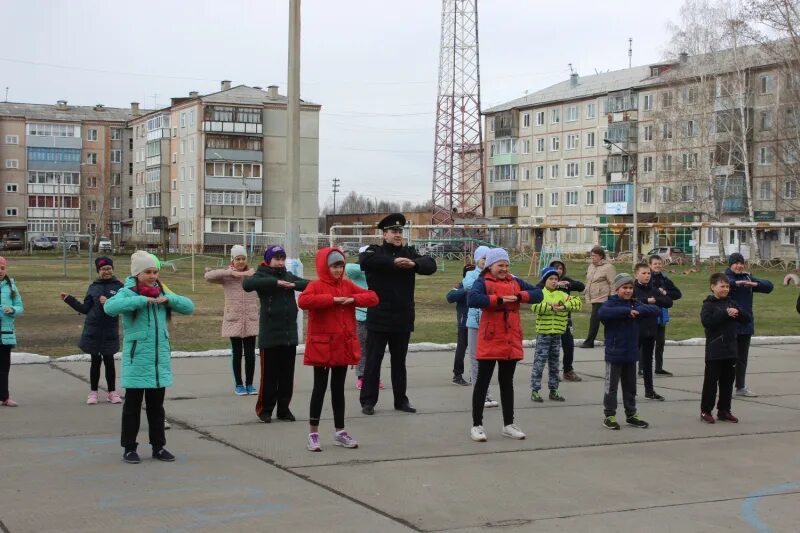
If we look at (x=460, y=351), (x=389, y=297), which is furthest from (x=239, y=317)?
(x=460, y=351)

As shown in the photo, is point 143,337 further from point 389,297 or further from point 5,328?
point 5,328

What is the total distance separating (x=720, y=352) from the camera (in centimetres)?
1078

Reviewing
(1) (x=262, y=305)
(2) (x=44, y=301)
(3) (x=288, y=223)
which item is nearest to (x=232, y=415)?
(1) (x=262, y=305)

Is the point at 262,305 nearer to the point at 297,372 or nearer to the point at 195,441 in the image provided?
the point at 195,441

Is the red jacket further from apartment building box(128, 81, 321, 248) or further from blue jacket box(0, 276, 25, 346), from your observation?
apartment building box(128, 81, 321, 248)

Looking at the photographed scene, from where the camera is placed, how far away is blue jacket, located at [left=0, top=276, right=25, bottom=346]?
Answer: 11281 mm

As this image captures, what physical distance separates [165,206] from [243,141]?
14186mm

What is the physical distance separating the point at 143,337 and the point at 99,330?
317cm

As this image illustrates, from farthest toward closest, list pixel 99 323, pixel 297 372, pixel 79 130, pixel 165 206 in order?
pixel 79 130
pixel 165 206
pixel 297 372
pixel 99 323

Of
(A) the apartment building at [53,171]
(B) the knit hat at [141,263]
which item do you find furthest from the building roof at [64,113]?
(B) the knit hat at [141,263]

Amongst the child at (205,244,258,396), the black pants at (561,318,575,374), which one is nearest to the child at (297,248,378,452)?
the child at (205,244,258,396)

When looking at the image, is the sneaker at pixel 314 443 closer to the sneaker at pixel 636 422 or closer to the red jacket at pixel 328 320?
the red jacket at pixel 328 320

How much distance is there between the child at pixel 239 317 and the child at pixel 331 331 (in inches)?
118

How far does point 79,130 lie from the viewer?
12288 centimetres
